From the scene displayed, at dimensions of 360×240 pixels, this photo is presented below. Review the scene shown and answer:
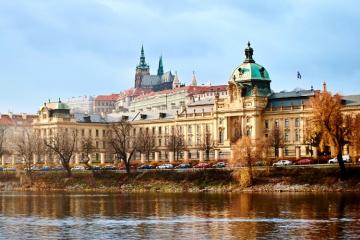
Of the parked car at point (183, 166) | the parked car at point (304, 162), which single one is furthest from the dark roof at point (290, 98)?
the parked car at point (304, 162)

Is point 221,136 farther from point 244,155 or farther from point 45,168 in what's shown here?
point 244,155

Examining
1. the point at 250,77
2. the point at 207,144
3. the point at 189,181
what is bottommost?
the point at 189,181

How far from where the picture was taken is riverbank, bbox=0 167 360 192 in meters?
114

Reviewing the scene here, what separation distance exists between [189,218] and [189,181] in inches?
2262

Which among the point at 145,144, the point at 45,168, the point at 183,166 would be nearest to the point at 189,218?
the point at 183,166

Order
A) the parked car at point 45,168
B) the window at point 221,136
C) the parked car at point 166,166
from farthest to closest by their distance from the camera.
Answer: the window at point 221,136 < the parked car at point 45,168 < the parked car at point 166,166

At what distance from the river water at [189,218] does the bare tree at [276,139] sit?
59.4 meters

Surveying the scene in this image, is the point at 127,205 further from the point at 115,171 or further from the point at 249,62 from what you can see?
the point at 249,62

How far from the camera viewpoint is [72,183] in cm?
14538

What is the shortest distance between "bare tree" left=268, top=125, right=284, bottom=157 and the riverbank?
2956 cm

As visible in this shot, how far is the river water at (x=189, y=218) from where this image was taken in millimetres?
59606

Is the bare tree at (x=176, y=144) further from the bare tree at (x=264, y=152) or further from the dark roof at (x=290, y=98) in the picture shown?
the bare tree at (x=264, y=152)

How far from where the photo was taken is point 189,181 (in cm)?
12962

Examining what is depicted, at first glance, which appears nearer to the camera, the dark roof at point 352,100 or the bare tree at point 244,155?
the bare tree at point 244,155
